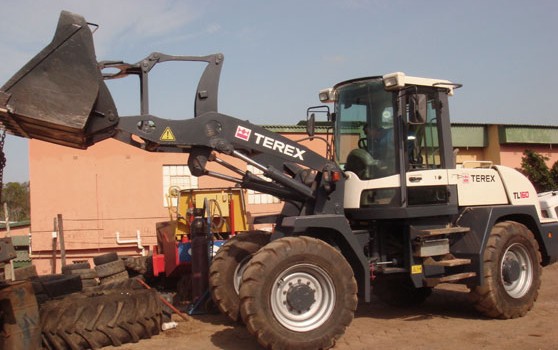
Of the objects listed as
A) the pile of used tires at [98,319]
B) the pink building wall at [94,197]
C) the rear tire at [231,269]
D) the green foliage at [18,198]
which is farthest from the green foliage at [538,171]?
the green foliage at [18,198]

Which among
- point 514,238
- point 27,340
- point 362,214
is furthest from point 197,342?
point 514,238

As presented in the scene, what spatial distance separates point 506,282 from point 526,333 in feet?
3.50

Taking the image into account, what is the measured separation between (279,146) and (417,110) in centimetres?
180

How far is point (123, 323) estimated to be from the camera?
21.4 ft

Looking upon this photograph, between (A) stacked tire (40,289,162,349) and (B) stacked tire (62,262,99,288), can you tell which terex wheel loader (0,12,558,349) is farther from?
(B) stacked tire (62,262,99,288)

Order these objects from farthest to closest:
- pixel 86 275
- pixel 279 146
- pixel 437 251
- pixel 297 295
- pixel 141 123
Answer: pixel 86 275 → pixel 437 251 → pixel 279 146 → pixel 141 123 → pixel 297 295

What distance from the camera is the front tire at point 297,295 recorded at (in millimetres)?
5617

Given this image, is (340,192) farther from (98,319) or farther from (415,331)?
(98,319)

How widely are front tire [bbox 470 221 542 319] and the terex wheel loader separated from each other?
0.06 ft

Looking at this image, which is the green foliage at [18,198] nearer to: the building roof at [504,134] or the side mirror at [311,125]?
the building roof at [504,134]

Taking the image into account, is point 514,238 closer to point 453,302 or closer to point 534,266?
point 534,266

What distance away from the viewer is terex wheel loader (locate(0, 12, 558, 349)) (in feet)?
18.4

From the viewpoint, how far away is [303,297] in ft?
19.5


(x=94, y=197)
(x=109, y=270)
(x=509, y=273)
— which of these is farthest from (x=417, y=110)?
(x=94, y=197)
